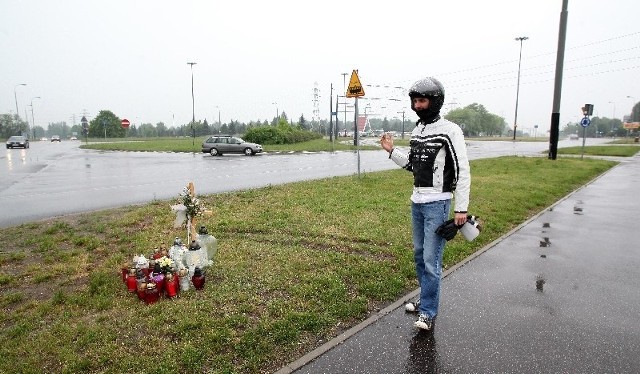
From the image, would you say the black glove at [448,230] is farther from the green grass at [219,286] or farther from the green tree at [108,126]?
the green tree at [108,126]

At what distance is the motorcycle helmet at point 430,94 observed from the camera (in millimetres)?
3389

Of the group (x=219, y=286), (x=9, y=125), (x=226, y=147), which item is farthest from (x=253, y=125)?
(x=219, y=286)

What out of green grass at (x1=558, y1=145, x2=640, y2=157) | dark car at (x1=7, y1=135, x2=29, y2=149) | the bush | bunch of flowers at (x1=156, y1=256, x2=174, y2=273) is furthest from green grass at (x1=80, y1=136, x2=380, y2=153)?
bunch of flowers at (x1=156, y1=256, x2=174, y2=273)

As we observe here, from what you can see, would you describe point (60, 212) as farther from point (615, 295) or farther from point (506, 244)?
point (615, 295)

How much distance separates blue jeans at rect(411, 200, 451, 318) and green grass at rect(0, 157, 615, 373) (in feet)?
1.98

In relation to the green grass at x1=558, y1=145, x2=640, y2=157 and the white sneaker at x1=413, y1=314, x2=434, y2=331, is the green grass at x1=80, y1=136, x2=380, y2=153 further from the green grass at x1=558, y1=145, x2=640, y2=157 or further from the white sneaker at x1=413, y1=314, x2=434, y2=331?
the white sneaker at x1=413, y1=314, x2=434, y2=331

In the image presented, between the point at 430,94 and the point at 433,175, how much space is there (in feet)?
2.24

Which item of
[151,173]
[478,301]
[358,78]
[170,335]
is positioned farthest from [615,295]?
[151,173]

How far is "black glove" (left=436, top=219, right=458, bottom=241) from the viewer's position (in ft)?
11.2

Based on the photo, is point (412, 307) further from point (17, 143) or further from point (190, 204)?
point (17, 143)

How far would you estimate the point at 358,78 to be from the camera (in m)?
12.3

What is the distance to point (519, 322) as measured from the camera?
3762 millimetres

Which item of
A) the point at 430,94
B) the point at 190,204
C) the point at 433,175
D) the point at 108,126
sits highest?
the point at 108,126

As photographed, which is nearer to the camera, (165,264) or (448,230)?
(448,230)
